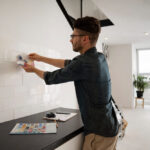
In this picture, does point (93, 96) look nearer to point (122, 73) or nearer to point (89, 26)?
point (89, 26)

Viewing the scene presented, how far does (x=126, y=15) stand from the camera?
3225 millimetres

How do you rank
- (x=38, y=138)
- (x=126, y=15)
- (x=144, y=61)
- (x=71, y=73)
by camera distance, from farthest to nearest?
(x=144, y=61) < (x=126, y=15) < (x=71, y=73) < (x=38, y=138)

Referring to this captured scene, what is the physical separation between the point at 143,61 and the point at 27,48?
6257 mm

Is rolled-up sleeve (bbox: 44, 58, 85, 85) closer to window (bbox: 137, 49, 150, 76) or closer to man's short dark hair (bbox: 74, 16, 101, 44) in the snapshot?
man's short dark hair (bbox: 74, 16, 101, 44)

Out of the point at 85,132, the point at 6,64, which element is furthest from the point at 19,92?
the point at 85,132

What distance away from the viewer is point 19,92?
166 centimetres

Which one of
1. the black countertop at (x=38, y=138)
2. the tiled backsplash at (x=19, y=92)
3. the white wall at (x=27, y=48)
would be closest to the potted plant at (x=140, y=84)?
the white wall at (x=27, y=48)

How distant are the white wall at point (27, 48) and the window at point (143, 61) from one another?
17.9 feet

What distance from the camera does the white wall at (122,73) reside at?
19.9 ft

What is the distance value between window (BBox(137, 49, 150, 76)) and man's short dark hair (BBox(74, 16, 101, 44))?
20.6ft

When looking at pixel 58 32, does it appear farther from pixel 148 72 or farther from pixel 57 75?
pixel 148 72

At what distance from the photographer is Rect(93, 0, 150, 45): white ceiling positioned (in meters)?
2.70

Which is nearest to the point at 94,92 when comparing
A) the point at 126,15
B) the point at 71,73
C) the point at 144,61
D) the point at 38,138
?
the point at 71,73

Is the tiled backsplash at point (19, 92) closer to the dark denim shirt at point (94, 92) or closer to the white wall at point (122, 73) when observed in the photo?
the dark denim shirt at point (94, 92)
